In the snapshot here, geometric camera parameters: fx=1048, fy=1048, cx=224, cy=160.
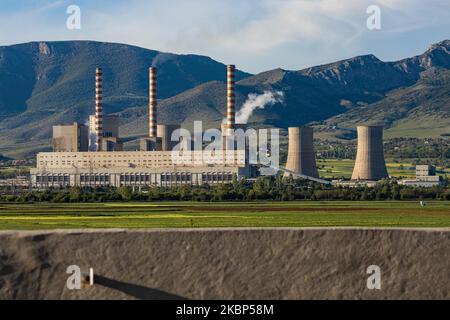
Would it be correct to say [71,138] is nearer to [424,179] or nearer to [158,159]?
[158,159]

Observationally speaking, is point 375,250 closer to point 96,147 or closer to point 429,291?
point 429,291

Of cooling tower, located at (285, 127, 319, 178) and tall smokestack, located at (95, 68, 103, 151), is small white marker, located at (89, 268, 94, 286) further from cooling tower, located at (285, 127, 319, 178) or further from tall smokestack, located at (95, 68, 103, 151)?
tall smokestack, located at (95, 68, 103, 151)

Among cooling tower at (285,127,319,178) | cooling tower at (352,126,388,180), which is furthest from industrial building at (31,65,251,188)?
cooling tower at (352,126,388,180)

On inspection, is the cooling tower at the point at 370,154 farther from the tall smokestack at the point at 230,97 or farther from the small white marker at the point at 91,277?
the small white marker at the point at 91,277

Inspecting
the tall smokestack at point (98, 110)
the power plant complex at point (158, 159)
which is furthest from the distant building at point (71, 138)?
the tall smokestack at point (98, 110)

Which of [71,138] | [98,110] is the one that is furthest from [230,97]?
[71,138]
